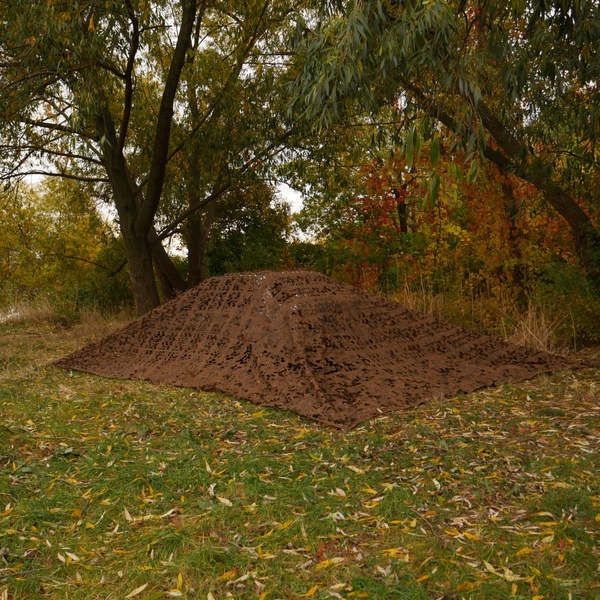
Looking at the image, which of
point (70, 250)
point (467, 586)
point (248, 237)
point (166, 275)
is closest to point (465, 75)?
point (467, 586)

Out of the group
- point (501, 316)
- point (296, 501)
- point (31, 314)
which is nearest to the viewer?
point (296, 501)

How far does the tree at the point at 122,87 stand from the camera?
7.12 meters

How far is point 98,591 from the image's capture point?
2.76 meters

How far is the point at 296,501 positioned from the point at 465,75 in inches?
98.9

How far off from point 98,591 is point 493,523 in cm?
179

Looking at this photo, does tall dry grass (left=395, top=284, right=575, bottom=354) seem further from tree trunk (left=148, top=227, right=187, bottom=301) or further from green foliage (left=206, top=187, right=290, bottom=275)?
tree trunk (left=148, top=227, right=187, bottom=301)

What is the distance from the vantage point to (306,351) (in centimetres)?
582

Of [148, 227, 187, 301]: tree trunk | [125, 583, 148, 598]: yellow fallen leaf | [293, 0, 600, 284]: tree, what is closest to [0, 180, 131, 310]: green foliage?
[148, 227, 187, 301]: tree trunk

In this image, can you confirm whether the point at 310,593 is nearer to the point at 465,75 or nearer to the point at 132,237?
the point at 465,75

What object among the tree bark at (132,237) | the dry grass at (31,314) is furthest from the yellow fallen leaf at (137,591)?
the dry grass at (31,314)

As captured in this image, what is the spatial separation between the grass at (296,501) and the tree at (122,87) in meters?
3.23

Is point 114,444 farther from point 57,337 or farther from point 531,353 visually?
point 57,337

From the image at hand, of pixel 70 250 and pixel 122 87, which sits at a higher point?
pixel 122 87

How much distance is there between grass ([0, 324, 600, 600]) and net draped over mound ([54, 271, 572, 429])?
314 millimetres
